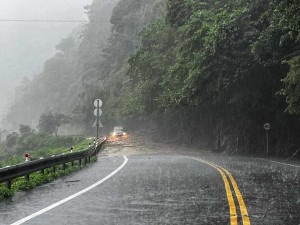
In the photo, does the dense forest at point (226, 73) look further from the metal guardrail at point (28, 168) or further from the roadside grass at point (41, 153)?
the metal guardrail at point (28, 168)

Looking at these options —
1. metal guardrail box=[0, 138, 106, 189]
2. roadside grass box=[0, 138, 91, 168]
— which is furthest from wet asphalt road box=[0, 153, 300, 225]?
roadside grass box=[0, 138, 91, 168]

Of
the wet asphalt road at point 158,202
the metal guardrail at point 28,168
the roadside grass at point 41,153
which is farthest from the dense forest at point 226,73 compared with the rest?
the metal guardrail at point 28,168

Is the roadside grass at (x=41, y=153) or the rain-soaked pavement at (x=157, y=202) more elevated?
the rain-soaked pavement at (x=157, y=202)

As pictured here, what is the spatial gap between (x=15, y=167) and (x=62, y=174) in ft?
12.5

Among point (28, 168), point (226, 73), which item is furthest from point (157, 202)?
point (226, 73)

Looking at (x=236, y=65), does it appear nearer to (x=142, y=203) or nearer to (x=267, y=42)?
(x=267, y=42)

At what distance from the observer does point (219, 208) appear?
8203 millimetres

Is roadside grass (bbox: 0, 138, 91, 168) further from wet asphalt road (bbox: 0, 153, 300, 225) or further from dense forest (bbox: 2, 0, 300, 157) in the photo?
wet asphalt road (bbox: 0, 153, 300, 225)

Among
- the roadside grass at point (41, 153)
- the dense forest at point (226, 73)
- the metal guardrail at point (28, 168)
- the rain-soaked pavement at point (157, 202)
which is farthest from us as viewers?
the roadside grass at point (41, 153)

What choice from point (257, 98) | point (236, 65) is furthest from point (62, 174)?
point (257, 98)

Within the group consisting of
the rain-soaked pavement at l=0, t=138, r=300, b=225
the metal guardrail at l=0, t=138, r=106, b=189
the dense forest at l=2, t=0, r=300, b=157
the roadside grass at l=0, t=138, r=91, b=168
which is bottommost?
the roadside grass at l=0, t=138, r=91, b=168

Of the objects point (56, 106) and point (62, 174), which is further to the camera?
point (56, 106)

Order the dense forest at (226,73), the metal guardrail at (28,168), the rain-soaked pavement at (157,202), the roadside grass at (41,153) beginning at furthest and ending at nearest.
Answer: the roadside grass at (41,153)
the dense forest at (226,73)
the metal guardrail at (28,168)
the rain-soaked pavement at (157,202)

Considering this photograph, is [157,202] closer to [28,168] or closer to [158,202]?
[158,202]
